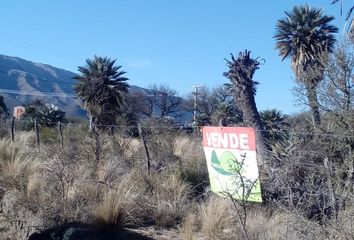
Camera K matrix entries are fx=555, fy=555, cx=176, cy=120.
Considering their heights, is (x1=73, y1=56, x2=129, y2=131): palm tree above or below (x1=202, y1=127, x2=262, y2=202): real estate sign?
above

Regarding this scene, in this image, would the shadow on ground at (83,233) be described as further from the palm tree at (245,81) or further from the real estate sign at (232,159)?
the palm tree at (245,81)

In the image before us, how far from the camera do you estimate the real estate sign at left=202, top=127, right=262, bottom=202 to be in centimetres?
708

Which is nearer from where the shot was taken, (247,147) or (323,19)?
(247,147)

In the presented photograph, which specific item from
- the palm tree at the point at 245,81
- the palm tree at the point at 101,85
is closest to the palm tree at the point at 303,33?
the palm tree at the point at 101,85

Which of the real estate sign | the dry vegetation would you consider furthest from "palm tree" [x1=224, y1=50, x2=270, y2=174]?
the real estate sign

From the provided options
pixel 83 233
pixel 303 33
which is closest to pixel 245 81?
pixel 83 233

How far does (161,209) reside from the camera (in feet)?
27.5

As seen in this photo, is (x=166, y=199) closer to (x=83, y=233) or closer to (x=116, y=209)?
(x=116, y=209)

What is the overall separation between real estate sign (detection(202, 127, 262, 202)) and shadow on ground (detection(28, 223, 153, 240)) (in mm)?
1345

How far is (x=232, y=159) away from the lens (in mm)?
7441

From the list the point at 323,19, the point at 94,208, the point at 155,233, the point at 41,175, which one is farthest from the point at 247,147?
the point at 323,19

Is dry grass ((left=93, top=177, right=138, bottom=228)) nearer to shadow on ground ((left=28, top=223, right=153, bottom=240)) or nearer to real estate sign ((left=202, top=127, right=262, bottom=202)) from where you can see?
shadow on ground ((left=28, top=223, right=153, bottom=240))

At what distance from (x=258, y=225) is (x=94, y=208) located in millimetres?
2491

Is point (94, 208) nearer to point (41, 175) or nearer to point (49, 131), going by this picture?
point (41, 175)
